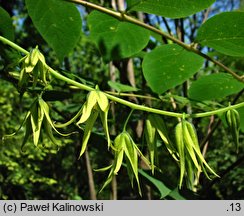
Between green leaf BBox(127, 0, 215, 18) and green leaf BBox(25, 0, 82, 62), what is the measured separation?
3.1 inches

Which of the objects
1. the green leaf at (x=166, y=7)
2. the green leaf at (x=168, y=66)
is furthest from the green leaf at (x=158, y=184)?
the green leaf at (x=166, y=7)

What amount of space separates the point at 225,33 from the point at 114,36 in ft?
0.51

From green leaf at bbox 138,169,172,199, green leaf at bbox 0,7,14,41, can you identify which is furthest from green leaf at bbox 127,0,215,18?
green leaf at bbox 138,169,172,199

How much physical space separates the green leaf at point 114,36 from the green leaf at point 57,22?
0.02 m

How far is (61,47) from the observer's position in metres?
0.53

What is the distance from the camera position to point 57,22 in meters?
0.51

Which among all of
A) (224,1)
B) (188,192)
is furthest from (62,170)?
(188,192)

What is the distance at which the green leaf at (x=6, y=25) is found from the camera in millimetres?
552
